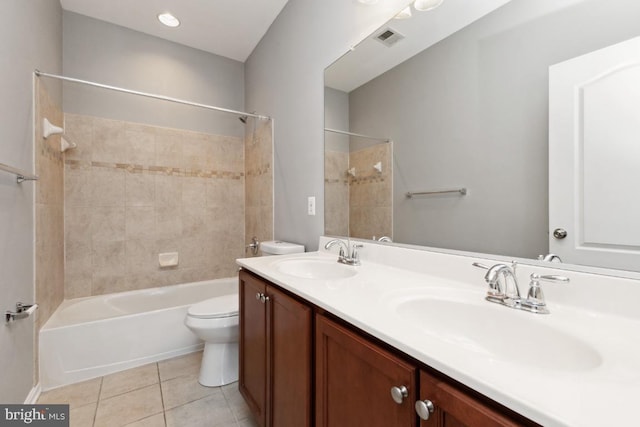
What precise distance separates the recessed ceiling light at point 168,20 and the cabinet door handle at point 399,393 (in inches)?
116

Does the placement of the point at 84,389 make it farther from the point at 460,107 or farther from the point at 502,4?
the point at 502,4

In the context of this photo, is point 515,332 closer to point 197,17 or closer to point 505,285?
point 505,285

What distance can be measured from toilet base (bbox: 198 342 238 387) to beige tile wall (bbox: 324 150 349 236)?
1.01 m

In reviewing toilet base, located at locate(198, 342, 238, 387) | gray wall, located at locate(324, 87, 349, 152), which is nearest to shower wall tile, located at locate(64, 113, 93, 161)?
toilet base, located at locate(198, 342, 238, 387)

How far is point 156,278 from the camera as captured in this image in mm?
2518

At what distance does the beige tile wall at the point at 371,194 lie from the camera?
137 centimetres

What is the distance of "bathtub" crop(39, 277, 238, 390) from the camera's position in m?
1.68

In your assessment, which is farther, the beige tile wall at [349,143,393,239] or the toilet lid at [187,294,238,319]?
the toilet lid at [187,294,238,319]

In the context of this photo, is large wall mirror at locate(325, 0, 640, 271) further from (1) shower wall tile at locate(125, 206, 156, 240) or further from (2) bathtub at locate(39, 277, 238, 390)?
(1) shower wall tile at locate(125, 206, 156, 240)

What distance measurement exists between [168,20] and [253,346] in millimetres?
2661

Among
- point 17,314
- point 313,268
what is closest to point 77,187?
point 17,314

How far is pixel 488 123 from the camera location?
3.17 feet

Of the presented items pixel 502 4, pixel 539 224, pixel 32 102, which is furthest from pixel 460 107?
pixel 32 102

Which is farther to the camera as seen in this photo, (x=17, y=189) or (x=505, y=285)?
(x=17, y=189)
